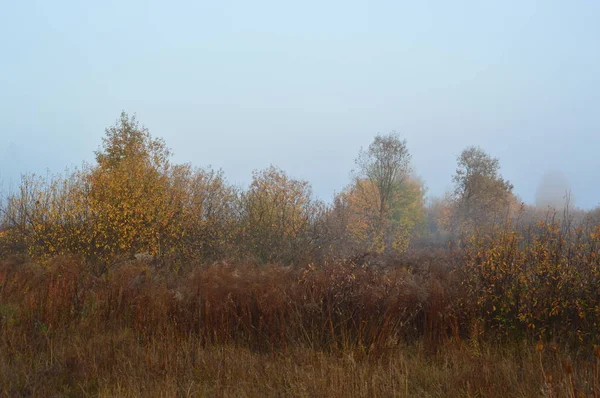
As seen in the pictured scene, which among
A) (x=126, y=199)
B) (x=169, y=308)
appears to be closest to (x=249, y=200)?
(x=126, y=199)

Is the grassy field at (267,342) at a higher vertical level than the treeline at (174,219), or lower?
lower

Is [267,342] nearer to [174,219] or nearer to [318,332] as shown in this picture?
[318,332]

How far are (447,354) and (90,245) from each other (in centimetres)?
905

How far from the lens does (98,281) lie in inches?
335

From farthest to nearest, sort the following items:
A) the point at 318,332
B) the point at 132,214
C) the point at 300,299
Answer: the point at 132,214
the point at 300,299
the point at 318,332

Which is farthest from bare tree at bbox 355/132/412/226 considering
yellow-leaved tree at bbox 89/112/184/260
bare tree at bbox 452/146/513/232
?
yellow-leaved tree at bbox 89/112/184/260

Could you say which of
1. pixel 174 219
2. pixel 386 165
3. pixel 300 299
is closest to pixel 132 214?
pixel 174 219

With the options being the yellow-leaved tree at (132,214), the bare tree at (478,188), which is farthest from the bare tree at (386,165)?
the yellow-leaved tree at (132,214)

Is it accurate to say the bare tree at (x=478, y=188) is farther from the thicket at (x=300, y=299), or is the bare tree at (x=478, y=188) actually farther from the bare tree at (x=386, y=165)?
the thicket at (x=300, y=299)

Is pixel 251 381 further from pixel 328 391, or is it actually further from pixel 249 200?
pixel 249 200

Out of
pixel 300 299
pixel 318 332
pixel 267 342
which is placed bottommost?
pixel 267 342

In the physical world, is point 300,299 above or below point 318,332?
above

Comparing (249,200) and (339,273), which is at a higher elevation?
(249,200)

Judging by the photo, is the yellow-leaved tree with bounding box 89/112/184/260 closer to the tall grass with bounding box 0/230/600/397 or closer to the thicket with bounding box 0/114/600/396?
the thicket with bounding box 0/114/600/396
